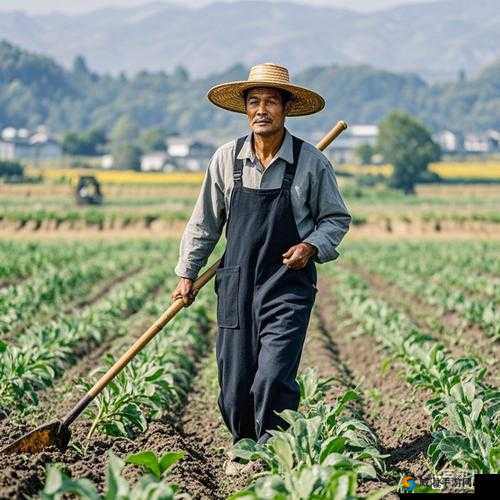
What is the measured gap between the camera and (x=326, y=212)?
6023 millimetres

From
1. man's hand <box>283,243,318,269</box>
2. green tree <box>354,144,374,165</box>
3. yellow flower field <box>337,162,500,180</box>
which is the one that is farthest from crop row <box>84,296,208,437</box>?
green tree <box>354,144,374,165</box>

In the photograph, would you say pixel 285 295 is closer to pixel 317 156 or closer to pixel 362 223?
pixel 317 156

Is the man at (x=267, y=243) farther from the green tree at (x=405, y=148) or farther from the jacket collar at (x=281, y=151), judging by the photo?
the green tree at (x=405, y=148)

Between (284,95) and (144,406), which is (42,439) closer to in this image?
(144,406)

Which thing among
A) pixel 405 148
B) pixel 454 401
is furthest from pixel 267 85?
pixel 405 148

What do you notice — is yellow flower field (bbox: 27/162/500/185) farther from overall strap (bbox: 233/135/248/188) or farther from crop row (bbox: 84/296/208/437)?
overall strap (bbox: 233/135/248/188)

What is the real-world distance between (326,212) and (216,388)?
10.6ft

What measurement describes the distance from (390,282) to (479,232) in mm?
20382

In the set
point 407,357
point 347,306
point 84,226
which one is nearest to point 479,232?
point 84,226

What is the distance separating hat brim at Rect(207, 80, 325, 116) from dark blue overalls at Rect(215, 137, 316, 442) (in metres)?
0.24

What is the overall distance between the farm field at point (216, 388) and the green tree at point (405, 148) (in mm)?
52325

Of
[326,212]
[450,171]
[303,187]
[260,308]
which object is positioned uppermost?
[303,187]

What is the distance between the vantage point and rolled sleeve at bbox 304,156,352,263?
592 centimetres

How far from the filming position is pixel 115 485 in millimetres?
3990
